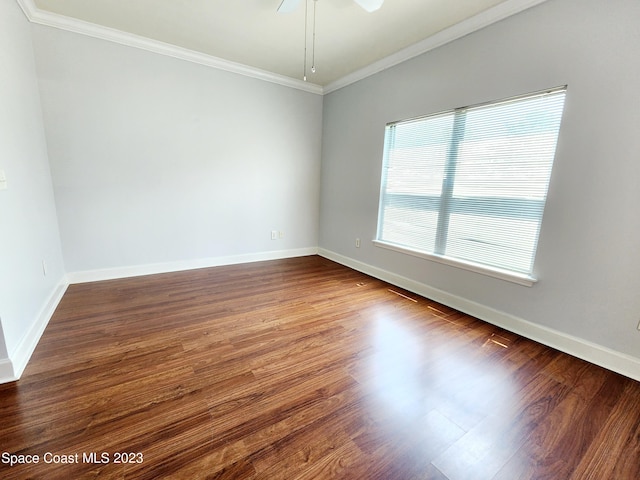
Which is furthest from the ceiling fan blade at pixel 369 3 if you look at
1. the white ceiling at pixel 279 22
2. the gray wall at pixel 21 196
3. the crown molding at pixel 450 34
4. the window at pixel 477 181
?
the gray wall at pixel 21 196

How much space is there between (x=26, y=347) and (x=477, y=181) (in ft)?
12.0

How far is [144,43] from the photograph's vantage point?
2.94 meters

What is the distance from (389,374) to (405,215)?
1.96 meters

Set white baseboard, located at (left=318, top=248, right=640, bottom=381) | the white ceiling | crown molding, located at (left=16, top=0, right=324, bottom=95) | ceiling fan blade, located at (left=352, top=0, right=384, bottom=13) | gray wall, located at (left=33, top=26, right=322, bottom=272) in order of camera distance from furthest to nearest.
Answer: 1. gray wall, located at (left=33, top=26, right=322, bottom=272)
2. crown molding, located at (left=16, top=0, right=324, bottom=95)
3. the white ceiling
4. ceiling fan blade, located at (left=352, top=0, right=384, bottom=13)
5. white baseboard, located at (left=318, top=248, right=640, bottom=381)

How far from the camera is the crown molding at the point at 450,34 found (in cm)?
209

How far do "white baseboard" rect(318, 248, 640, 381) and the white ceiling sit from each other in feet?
8.09

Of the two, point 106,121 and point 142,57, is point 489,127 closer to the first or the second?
point 142,57

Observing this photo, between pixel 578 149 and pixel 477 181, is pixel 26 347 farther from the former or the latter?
pixel 578 149

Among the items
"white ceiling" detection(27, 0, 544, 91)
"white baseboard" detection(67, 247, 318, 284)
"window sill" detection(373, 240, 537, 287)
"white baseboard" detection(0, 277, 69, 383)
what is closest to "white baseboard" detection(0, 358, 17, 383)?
"white baseboard" detection(0, 277, 69, 383)

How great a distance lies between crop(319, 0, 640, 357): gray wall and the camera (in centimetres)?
A: 169

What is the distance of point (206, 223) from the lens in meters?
3.66

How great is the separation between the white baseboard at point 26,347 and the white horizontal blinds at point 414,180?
333 centimetres

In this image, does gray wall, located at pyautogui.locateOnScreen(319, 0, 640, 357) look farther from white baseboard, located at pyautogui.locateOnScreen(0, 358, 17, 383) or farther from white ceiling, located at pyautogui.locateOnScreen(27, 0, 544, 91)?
white baseboard, located at pyautogui.locateOnScreen(0, 358, 17, 383)

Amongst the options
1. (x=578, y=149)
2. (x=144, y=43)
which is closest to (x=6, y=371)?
(x=144, y=43)
